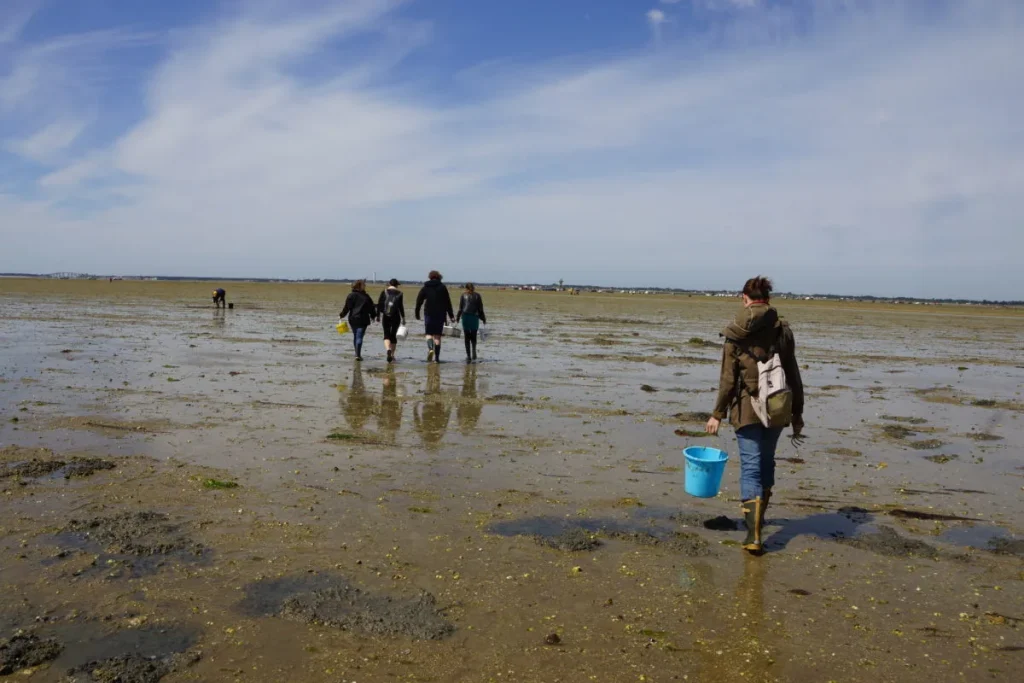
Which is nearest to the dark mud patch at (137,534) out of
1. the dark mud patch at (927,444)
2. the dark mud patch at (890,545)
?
the dark mud patch at (890,545)

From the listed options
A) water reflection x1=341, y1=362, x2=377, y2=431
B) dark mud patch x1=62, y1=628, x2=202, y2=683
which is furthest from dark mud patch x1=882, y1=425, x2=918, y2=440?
dark mud patch x1=62, y1=628, x2=202, y2=683

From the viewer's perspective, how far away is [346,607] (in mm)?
4602

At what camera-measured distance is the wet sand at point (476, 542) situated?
4.14m

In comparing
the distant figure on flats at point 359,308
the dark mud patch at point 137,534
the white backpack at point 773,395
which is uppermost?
the distant figure on flats at point 359,308

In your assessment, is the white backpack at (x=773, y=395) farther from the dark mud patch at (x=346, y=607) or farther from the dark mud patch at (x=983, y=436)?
the dark mud patch at (x=983, y=436)

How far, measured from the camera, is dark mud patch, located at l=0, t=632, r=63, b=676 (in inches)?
150

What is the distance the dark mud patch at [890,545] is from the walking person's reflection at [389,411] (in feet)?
18.2

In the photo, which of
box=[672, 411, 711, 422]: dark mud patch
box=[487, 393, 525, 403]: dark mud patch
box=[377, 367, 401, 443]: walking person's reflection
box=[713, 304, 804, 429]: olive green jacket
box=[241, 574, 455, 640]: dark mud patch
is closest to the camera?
box=[241, 574, 455, 640]: dark mud patch

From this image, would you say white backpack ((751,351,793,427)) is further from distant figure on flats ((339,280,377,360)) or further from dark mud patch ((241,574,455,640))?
distant figure on flats ((339,280,377,360))

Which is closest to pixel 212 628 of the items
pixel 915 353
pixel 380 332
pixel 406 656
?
pixel 406 656

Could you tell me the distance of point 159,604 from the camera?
452 cm

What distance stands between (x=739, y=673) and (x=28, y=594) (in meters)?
4.53

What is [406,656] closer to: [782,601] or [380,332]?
[782,601]

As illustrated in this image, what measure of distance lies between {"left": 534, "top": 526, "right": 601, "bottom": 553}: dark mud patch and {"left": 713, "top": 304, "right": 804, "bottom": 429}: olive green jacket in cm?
152
